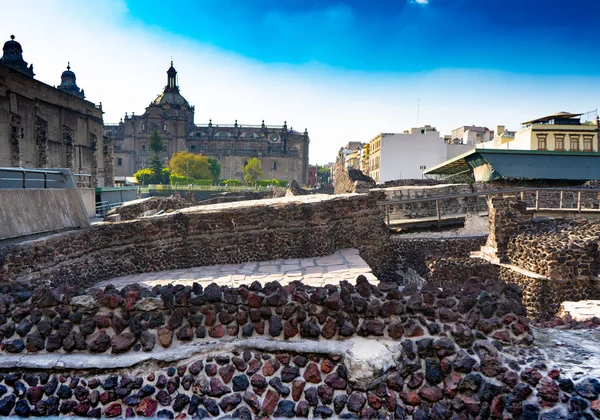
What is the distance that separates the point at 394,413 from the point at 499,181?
19391mm

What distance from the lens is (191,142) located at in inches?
2694

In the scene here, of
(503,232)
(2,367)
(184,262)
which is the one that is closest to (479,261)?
(503,232)

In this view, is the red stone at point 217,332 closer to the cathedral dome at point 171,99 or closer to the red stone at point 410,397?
the red stone at point 410,397

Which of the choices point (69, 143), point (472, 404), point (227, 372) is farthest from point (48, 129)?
point (472, 404)

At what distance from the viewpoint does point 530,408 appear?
2.90 metres

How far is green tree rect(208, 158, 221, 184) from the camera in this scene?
6302 centimetres

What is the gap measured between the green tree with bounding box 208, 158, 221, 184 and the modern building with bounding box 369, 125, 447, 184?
3154cm

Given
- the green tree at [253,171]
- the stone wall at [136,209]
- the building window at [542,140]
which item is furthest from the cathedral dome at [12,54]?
the building window at [542,140]

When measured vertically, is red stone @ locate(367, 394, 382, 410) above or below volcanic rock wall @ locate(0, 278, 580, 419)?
below

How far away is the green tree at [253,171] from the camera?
206 ft

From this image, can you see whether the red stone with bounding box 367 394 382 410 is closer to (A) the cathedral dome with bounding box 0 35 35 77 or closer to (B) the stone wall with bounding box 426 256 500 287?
(B) the stone wall with bounding box 426 256 500 287

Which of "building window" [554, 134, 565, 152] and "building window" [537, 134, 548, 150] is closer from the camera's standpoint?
"building window" [554, 134, 565, 152]

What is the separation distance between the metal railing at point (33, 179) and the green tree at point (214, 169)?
180 feet

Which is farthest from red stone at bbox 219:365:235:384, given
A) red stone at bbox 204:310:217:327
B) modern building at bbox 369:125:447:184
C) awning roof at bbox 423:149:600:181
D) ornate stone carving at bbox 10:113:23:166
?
modern building at bbox 369:125:447:184
